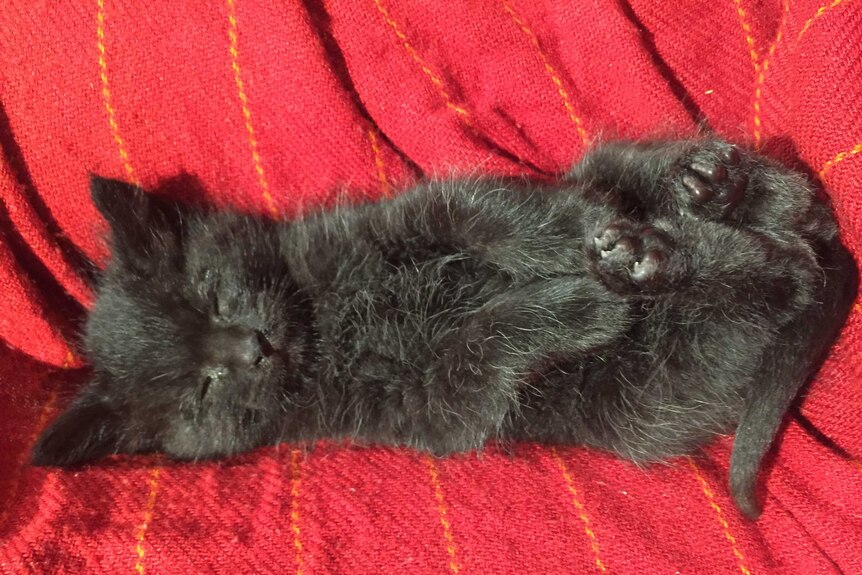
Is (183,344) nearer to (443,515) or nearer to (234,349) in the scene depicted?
(234,349)

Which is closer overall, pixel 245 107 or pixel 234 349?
pixel 234 349

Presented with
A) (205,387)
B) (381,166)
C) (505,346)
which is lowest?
(205,387)

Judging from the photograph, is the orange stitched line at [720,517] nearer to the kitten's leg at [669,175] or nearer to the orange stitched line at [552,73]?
the kitten's leg at [669,175]

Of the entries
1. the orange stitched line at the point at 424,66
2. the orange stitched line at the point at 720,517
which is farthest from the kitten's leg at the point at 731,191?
the orange stitched line at the point at 720,517

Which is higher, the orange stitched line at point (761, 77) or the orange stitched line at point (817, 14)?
the orange stitched line at point (817, 14)

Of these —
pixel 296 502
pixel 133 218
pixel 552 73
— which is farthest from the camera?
pixel 552 73

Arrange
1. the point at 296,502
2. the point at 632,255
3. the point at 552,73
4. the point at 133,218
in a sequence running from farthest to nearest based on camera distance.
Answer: the point at 552,73
the point at 133,218
the point at 296,502
the point at 632,255

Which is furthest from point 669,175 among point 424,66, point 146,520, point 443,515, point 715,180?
point 146,520

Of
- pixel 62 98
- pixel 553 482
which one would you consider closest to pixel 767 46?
pixel 553 482
